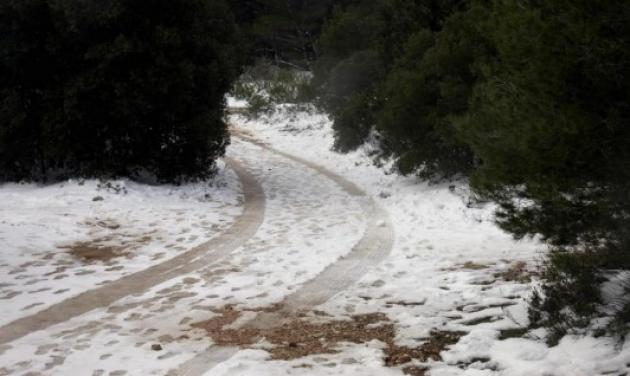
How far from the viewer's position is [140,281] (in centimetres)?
794

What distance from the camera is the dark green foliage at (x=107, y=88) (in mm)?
13617

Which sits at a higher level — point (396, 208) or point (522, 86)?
point (522, 86)

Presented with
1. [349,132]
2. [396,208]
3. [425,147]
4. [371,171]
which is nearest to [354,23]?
[349,132]

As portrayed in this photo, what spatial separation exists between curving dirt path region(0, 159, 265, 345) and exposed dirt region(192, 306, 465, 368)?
66.4 inches

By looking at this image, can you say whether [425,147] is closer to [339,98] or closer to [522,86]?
[522,86]

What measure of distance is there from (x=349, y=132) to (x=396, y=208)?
8.20 m

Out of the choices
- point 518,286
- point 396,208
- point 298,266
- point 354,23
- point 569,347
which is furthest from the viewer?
point 354,23

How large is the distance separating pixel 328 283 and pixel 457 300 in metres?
1.90

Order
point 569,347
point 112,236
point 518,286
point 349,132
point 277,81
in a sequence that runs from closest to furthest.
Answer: point 569,347 → point 518,286 → point 112,236 → point 349,132 → point 277,81

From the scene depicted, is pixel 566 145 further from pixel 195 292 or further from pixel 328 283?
pixel 195 292

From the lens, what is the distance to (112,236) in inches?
414

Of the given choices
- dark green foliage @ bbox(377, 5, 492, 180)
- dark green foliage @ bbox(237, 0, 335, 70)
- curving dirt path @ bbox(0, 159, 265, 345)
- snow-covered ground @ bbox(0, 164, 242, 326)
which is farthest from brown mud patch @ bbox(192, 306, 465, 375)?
dark green foliage @ bbox(237, 0, 335, 70)

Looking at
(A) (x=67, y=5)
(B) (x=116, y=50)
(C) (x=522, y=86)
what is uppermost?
(A) (x=67, y=5)

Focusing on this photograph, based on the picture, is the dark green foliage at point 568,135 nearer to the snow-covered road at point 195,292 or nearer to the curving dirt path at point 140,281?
the snow-covered road at point 195,292
